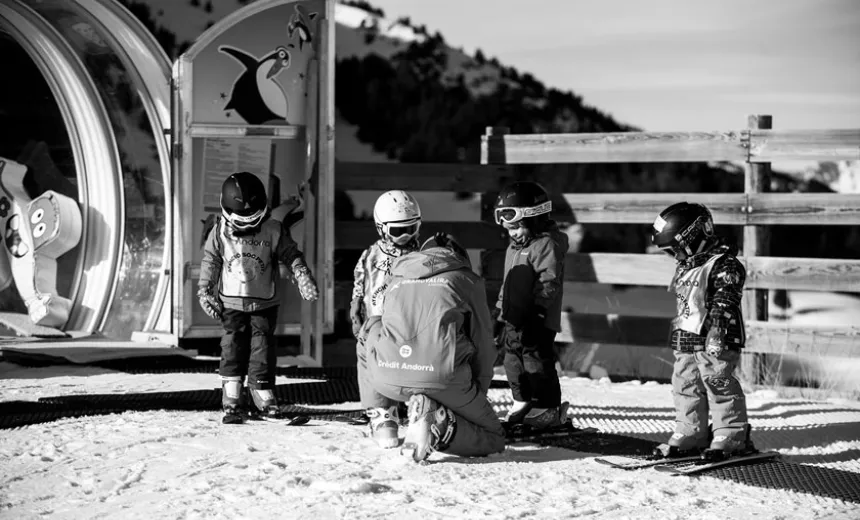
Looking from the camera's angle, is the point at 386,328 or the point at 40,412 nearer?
the point at 386,328

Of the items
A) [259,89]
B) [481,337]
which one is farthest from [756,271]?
[259,89]

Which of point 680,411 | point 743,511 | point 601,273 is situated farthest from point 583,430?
point 601,273

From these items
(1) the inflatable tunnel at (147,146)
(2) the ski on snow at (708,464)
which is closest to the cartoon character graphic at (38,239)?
(1) the inflatable tunnel at (147,146)

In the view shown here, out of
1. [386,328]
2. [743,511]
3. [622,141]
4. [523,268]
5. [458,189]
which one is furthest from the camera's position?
[458,189]

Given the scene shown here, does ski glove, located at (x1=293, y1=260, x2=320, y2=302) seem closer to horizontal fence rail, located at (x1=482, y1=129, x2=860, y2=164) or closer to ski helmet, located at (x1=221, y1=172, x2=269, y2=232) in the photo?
ski helmet, located at (x1=221, y1=172, x2=269, y2=232)

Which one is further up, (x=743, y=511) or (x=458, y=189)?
(x=458, y=189)

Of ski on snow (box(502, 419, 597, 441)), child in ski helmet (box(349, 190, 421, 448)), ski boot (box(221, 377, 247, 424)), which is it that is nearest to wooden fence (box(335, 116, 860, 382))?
ski on snow (box(502, 419, 597, 441))

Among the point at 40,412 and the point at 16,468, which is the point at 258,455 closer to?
the point at 16,468

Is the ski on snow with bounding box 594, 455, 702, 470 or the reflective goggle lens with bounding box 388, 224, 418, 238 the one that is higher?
the reflective goggle lens with bounding box 388, 224, 418, 238

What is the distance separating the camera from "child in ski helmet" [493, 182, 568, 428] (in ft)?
20.9

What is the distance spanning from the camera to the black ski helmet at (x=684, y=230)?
18.6ft

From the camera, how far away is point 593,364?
1034 centimetres

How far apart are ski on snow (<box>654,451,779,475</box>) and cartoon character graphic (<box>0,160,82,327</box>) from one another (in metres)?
6.88

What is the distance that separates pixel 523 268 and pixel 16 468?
116 inches
